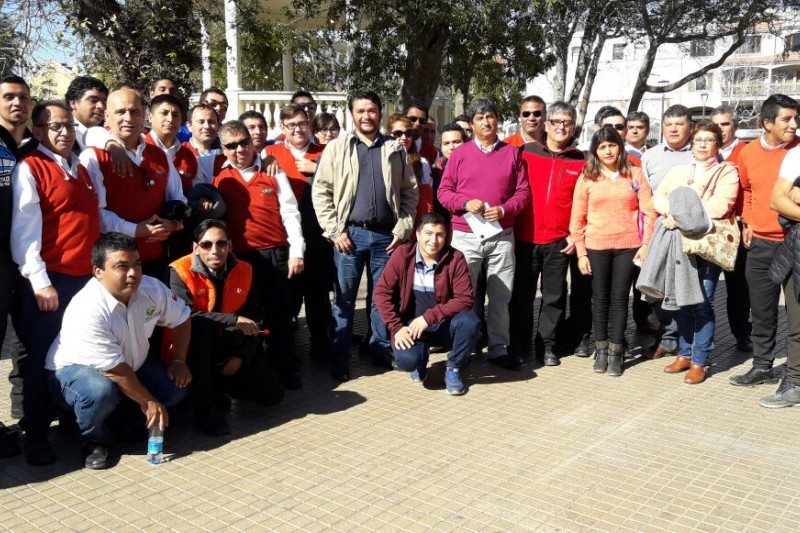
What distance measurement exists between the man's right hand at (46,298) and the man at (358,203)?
1.98 meters

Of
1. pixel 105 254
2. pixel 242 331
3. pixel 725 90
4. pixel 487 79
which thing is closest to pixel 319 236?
pixel 242 331

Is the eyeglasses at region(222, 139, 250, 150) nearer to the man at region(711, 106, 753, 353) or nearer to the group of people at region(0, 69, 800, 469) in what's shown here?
the group of people at region(0, 69, 800, 469)

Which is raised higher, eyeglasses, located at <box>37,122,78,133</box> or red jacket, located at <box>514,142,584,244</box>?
eyeglasses, located at <box>37,122,78,133</box>

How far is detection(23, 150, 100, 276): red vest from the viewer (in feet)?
13.7

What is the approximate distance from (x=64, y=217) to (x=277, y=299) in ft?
5.36

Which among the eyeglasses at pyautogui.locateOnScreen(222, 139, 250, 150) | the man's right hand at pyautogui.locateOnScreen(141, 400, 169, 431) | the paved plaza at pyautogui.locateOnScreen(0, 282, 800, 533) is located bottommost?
the paved plaza at pyautogui.locateOnScreen(0, 282, 800, 533)

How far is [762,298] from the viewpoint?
5.44 m

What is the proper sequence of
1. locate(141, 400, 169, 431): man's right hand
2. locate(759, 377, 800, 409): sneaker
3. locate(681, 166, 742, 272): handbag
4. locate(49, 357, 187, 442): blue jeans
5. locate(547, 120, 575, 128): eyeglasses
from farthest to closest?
locate(547, 120, 575, 128): eyeglasses < locate(681, 166, 742, 272): handbag < locate(759, 377, 800, 409): sneaker < locate(141, 400, 169, 431): man's right hand < locate(49, 357, 187, 442): blue jeans

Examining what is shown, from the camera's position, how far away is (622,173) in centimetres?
565

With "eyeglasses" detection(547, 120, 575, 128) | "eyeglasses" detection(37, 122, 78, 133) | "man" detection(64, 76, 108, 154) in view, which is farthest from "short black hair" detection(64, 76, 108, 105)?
"eyeglasses" detection(547, 120, 575, 128)

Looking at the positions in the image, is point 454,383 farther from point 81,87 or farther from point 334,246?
point 81,87

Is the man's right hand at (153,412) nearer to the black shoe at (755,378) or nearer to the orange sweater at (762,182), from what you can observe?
the black shoe at (755,378)

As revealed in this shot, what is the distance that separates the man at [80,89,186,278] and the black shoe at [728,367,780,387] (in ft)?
13.1

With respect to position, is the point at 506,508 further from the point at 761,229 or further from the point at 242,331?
the point at 761,229
